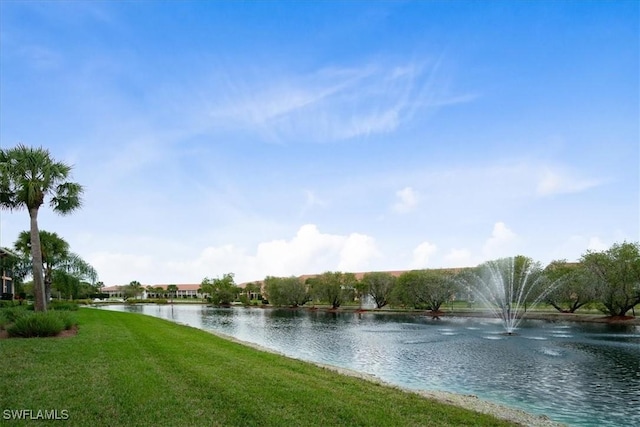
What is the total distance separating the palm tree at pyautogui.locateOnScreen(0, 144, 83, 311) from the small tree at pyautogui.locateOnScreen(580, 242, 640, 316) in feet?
178

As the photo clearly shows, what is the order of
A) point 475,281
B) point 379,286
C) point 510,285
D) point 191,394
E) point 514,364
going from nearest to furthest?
point 191,394, point 514,364, point 510,285, point 475,281, point 379,286

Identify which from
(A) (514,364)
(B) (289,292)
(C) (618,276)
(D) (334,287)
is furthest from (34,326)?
(B) (289,292)

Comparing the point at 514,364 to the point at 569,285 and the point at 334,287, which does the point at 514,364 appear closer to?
the point at 569,285

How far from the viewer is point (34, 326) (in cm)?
1872

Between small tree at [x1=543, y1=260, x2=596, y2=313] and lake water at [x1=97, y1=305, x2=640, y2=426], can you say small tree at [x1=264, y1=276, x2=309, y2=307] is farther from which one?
lake water at [x1=97, y1=305, x2=640, y2=426]

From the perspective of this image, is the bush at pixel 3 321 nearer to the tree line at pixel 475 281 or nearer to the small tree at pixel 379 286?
the tree line at pixel 475 281

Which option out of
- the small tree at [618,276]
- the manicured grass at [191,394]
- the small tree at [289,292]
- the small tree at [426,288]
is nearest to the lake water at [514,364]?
the manicured grass at [191,394]

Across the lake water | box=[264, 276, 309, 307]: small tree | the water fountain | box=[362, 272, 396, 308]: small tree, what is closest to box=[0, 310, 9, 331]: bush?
the lake water

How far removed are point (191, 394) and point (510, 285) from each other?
61.9 metres

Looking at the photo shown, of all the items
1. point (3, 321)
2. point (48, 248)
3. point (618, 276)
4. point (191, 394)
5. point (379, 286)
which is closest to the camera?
point (191, 394)

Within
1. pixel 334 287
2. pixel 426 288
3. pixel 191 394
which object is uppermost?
pixel 191 394

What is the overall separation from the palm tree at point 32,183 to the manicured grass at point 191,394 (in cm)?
945

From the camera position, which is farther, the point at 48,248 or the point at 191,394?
the point at 48,248

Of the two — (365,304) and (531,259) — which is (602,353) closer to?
(531,259)
